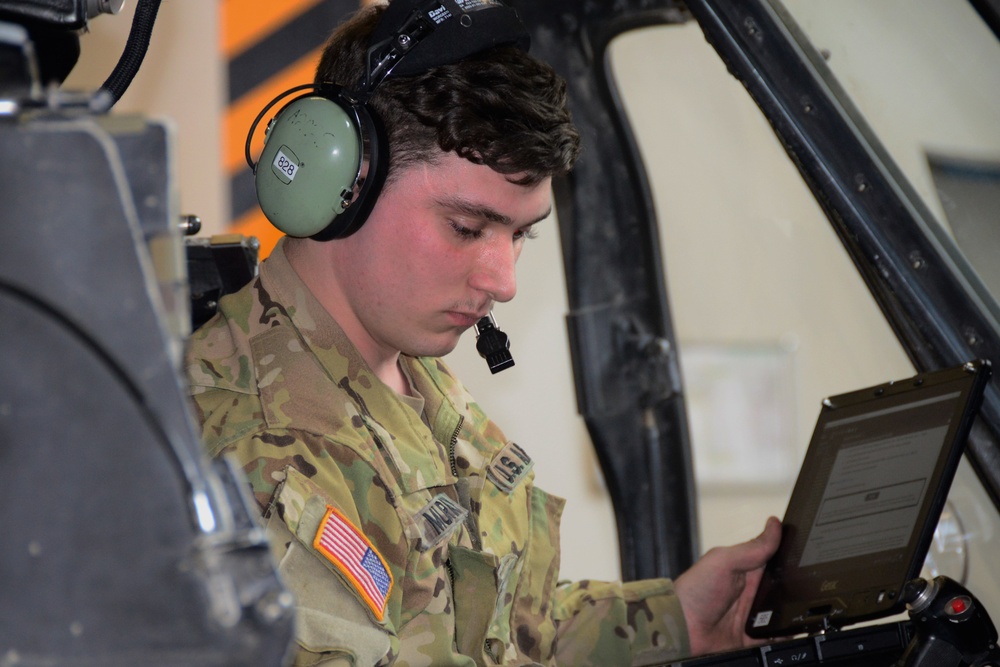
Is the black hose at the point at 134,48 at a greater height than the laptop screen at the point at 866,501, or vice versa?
the black hose at the point at 134,48

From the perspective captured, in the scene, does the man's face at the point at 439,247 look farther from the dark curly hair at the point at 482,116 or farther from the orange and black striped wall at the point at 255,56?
the orange and black striped wall at the point at 255,56

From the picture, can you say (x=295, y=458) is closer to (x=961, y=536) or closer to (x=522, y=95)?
(x=522, y=95)

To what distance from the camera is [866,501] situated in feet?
3.98

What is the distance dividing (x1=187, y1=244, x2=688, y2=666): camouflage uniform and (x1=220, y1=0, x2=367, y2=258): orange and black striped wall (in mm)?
1833

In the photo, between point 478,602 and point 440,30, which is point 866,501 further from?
point 440,30

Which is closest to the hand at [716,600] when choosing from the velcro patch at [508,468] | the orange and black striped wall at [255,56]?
the velcro patch at [508,468]

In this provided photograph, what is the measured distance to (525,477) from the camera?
4.74ft

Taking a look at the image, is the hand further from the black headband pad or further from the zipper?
the black headband pad

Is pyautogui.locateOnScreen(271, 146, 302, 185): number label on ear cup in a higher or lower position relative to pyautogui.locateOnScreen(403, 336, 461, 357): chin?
higher

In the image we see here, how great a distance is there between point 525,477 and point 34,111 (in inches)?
42.0

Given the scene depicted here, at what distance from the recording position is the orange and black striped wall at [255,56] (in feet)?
10.3

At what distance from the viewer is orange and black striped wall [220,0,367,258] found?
3148 mm

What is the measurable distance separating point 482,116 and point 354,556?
1.63ft

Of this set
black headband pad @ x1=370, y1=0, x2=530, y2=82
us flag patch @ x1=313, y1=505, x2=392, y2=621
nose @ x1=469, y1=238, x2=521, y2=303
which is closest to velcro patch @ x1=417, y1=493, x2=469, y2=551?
us flag patch @ x1=313, y1=505, x2=392, y2=621
